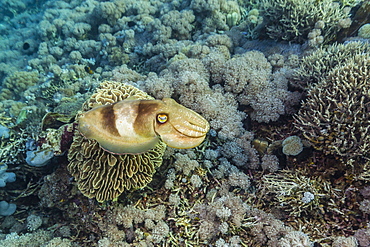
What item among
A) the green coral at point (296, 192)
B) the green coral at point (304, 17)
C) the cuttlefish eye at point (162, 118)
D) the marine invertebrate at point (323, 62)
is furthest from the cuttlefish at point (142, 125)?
the green coral at point (304, 17)

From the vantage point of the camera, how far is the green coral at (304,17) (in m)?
5.84

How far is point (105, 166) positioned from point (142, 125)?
1.34 meters

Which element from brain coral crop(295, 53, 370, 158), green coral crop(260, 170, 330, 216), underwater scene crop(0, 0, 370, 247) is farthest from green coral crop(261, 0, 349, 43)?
green coral crop(260, 170, 330, 216)

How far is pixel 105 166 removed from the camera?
3490 millimetres

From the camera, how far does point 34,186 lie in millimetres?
4949

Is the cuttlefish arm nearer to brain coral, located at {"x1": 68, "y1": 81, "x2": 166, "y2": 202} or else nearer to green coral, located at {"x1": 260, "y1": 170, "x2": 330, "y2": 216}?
brain coral, located at {"x1": 68, "y1": 81, "x2": 166, "y2": 202}

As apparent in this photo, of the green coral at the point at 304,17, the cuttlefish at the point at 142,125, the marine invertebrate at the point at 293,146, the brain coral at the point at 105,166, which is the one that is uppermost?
the green coral at the point at 304,17

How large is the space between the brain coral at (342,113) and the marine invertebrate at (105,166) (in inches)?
109

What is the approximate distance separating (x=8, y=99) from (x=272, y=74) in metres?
10.2

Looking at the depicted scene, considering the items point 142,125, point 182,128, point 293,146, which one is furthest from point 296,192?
point 142,125

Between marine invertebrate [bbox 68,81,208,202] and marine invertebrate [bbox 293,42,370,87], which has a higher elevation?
marine invertebrate [bbox 293,42,370,87]

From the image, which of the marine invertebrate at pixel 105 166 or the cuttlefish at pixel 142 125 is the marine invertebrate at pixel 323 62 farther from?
the marine invertebrate at pixel 105 166

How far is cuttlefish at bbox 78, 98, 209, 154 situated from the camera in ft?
8.14

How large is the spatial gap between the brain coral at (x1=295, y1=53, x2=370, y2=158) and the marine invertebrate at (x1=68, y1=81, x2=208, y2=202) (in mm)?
2772
